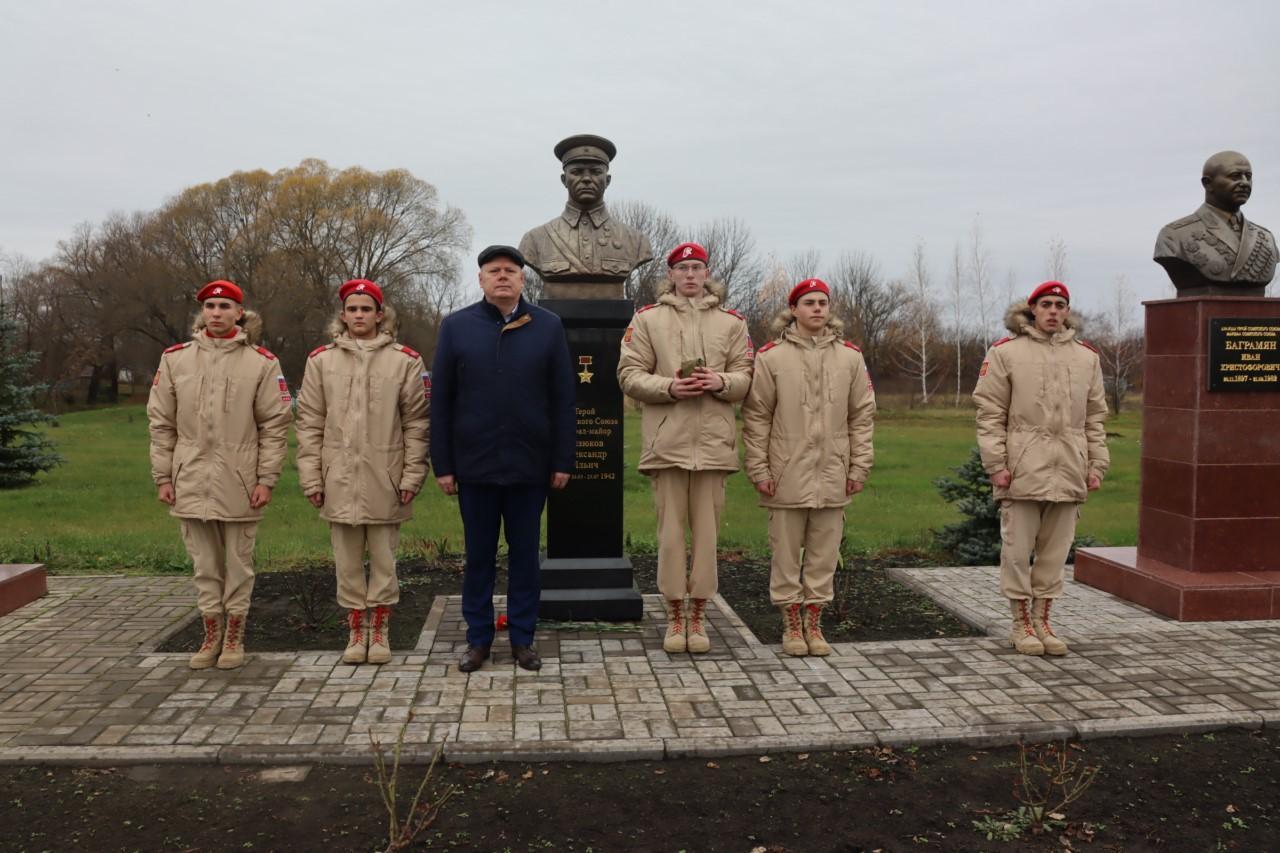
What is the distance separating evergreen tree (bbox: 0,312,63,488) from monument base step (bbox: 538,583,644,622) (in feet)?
35.1

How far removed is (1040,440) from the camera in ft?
17.6

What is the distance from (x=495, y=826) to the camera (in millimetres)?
3428

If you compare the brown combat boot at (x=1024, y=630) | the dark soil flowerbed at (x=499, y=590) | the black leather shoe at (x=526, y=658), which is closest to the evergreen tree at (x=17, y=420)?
the dark soil flowerbed at (x=499, y=590)

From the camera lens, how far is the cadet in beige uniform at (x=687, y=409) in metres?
5.22

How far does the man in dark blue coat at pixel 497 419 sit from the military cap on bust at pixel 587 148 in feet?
5.15

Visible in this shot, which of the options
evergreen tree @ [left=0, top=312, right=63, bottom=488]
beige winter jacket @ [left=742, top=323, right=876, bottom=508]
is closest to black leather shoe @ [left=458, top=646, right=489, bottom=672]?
beige winter jacket @ [left=742, top=323, right=876, bottom=508]

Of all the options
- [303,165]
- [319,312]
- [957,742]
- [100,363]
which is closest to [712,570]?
[957,742]

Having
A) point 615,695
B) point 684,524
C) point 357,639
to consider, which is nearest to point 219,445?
point 357,639

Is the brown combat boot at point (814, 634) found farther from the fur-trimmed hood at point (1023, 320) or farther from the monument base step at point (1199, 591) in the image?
the monument base step at point (1199, 591)

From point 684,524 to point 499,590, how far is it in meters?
2.24

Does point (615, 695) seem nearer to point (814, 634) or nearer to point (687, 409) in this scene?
point (814, 634)

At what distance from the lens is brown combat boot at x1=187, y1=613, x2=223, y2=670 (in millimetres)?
5082

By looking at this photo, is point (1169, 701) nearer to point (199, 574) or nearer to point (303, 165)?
point (199, 574)

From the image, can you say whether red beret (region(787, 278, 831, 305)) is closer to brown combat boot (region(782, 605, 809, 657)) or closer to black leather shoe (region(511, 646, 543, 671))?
brown combat boot (region(782, 605, 809, 657))
